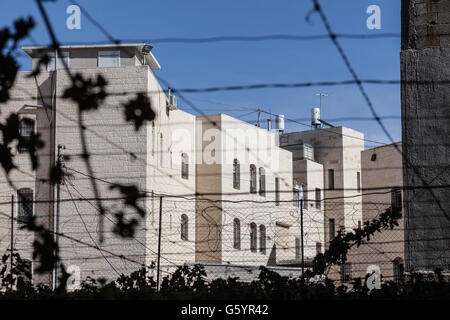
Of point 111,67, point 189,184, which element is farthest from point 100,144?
point 189,184

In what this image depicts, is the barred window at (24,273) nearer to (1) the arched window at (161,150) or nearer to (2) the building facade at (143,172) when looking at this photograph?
(2) the building facade at (143,172)

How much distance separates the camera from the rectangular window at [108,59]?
2995cm

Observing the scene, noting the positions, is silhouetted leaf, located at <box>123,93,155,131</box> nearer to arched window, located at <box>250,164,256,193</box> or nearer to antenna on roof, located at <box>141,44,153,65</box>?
antenna on roof, located at <box>141,44,153,65</box>

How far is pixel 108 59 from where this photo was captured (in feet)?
98.9

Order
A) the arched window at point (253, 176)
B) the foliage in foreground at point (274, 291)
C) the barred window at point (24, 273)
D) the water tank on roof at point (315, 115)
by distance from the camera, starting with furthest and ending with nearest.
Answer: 1. the water tank on roof at point (315, 115)
2. the arched window at point (253, 176)
3. the barred window at point (24, 273)
4. the foliage in foreground at point (274, 291)

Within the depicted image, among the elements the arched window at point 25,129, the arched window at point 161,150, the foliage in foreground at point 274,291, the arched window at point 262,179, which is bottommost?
the foliage in foreground at point 274,291

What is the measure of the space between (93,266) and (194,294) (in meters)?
20.1

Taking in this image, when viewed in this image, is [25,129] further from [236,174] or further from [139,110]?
[236,174]

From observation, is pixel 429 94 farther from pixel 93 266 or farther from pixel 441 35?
pixel 93 266

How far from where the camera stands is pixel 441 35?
7953 mm

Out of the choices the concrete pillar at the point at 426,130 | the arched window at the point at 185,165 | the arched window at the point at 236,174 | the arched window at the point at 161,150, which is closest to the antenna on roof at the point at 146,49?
the arched window at the point at 161,150

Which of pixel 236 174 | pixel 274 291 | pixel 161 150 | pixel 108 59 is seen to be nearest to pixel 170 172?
pixel 161 150

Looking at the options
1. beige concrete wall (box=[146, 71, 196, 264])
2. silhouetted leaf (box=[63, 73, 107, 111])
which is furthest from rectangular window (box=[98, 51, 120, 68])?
silhouetted leaf (box=[63, 73, 107, 111])
